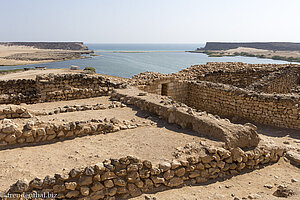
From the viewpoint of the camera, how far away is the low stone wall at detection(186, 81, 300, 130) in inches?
366

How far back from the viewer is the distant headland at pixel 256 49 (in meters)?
68.7

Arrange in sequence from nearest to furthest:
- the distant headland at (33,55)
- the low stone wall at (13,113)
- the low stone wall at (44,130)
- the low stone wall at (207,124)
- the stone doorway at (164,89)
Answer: the low stone wall at (44,130), the low stone wall at (207,124), the low stone wall at (13,113), the stone doorway at (164,89), the distant headland at (33,55)

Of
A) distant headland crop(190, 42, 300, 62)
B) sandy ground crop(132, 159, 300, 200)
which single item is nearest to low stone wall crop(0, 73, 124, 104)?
sandy ground crop(132, 159, 300, 200)

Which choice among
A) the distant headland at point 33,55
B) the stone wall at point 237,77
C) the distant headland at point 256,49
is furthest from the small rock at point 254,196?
the distant headland at point 33,55

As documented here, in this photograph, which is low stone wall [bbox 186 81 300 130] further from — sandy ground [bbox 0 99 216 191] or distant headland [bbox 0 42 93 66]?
distant headland [bbox 0 42 93 66]

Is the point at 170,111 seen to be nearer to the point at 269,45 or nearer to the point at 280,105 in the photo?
the point at 280,105

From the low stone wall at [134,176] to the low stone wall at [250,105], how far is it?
445 cm

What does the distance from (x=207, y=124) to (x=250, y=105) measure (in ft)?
15.6

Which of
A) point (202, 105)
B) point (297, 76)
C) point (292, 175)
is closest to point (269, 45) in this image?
point (297, 76)

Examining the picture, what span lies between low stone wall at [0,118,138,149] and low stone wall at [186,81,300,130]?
5.86 metres

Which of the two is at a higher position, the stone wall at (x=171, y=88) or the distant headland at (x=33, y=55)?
Result: the stone wall at (x=171, y=88)

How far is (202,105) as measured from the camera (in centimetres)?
1210

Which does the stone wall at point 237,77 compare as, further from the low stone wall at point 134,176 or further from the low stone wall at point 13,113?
the low stone wall at point 13,113

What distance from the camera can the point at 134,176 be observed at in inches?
175
